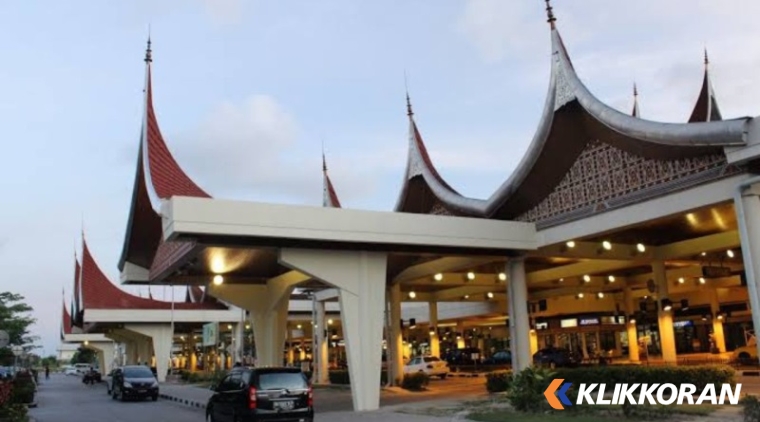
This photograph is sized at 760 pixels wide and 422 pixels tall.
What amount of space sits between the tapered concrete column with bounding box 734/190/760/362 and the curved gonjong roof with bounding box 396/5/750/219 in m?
1.23

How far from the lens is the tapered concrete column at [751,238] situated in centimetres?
1416

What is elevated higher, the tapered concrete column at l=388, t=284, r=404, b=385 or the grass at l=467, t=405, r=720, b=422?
the tapered concrete column at l=388, t=284, r=404, b=385

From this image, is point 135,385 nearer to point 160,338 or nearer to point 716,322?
point 160,338

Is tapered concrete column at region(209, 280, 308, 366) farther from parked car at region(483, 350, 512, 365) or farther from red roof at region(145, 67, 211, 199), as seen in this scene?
parked car at region(483, 350, 512, 365)

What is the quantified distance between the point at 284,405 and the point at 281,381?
0.54 metres

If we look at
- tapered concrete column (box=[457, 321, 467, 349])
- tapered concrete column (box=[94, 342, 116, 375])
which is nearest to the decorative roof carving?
tapered concrete column (box=[457, 321, 467, 349])

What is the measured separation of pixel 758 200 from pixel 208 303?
50.9 m

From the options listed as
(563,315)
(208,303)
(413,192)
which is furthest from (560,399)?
(208,303)

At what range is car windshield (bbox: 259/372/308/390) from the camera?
14.6 m

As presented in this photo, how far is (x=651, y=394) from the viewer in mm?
17766

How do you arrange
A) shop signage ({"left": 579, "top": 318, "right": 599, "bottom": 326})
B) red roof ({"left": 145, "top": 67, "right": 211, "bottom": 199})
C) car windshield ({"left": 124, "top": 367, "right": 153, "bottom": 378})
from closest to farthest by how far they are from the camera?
red roof ({"left": 145, "top": 67, "right": 211, "bottom": 199}) → car windshield ({"left": 124, "top": 367, "right": 153, "bottom": 378}) → shop signage ({"left": 579, "top": 318, "right": 599, "bottom": 326})

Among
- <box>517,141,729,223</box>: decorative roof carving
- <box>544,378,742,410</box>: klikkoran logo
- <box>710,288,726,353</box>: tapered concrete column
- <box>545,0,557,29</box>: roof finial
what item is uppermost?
<box>545,0,557,29</box>: roof finial

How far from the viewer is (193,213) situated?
15.8 meters

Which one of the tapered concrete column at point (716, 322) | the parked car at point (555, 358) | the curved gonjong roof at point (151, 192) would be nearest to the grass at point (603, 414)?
the curved gonjong roof at point (151, 192)
